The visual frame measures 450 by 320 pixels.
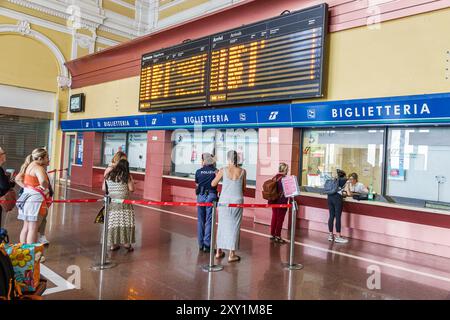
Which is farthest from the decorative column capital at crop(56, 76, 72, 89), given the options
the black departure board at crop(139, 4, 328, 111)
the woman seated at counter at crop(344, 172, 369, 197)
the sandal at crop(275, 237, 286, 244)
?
the woman seated at counter at crop(344, 172, 369, 197)

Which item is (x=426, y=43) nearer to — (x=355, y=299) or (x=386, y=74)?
(x=386, y=74)

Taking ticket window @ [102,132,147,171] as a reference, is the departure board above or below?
above

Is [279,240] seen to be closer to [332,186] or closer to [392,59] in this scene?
[332,186]

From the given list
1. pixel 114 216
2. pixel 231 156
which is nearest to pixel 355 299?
pixel 231 156

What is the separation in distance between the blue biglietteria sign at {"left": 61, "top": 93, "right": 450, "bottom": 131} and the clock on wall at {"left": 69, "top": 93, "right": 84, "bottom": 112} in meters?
4.45

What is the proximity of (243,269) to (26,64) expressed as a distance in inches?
487

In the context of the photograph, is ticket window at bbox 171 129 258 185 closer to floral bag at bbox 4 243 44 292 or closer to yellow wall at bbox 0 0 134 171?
floral bag at bbox 4 243 44 292

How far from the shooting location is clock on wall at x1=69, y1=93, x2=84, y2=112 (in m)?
13.1

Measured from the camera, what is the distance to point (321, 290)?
371cm

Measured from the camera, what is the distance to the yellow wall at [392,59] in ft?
17.1

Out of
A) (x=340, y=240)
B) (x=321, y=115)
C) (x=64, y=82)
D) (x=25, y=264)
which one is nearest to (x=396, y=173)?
(x=340, y=240)

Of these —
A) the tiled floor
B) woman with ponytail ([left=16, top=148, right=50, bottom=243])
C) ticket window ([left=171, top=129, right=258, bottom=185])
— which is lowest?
the tiled floor

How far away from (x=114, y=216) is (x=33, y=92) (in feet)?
35.4

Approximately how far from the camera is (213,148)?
8984 mm
